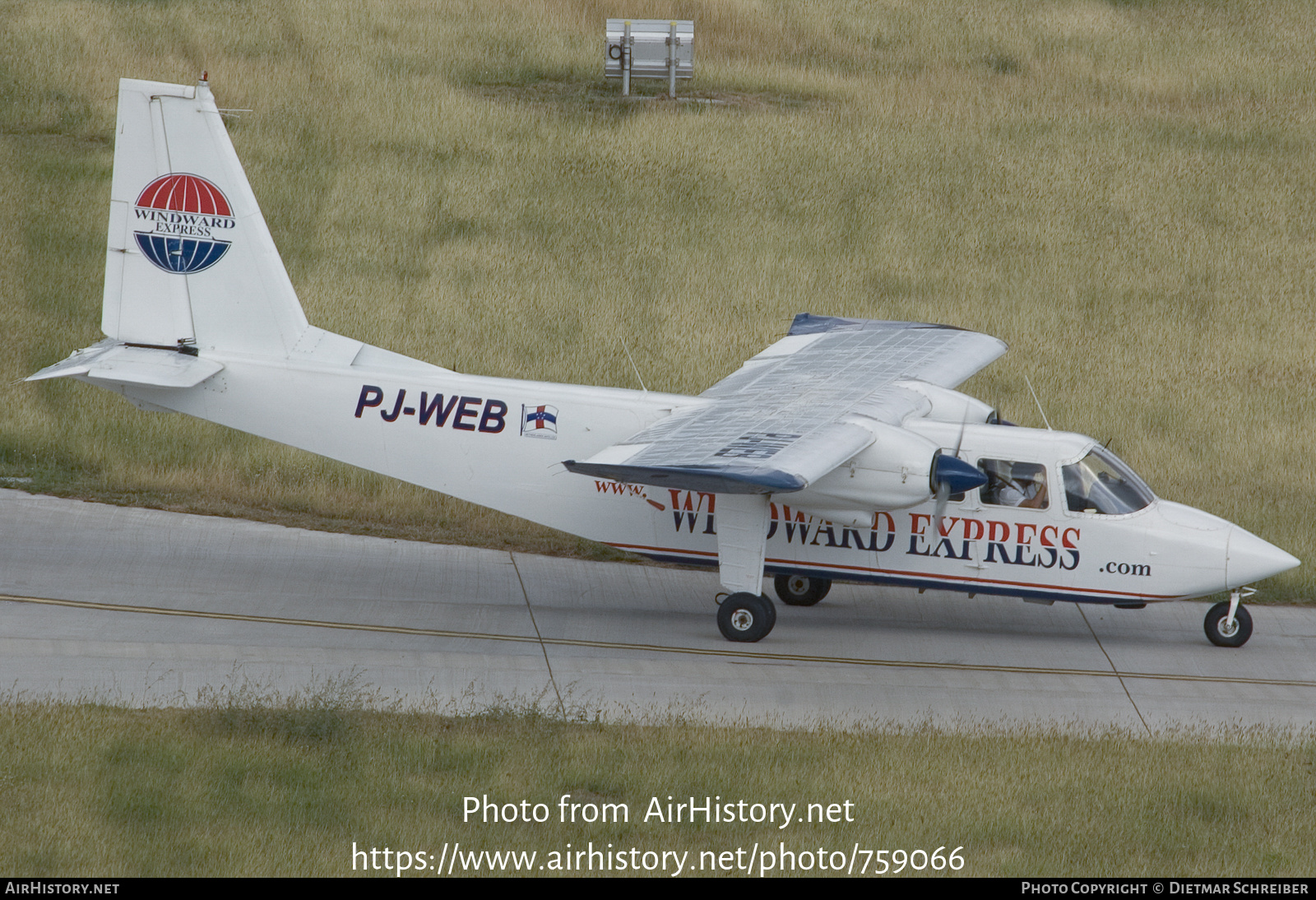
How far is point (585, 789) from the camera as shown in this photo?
1366 centimetres

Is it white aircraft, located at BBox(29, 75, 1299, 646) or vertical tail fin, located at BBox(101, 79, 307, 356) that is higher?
vertical tail fin, located at BBox(101, 79, 307, 356)

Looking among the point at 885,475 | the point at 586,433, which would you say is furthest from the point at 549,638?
the point at 885,475

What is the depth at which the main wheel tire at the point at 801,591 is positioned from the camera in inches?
808

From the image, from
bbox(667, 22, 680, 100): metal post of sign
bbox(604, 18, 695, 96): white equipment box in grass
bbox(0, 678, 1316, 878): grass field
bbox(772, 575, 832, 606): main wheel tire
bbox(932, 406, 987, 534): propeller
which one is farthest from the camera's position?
bbox(604, 18, 695, 96): white equipment box in grass

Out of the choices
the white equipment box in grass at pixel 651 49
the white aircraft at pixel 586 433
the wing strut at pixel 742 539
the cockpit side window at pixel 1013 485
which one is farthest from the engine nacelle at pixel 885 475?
the white equipment box in grass at pixel 651 49

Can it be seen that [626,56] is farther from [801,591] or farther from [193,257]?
[801,591]

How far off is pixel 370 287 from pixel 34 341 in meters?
7.18

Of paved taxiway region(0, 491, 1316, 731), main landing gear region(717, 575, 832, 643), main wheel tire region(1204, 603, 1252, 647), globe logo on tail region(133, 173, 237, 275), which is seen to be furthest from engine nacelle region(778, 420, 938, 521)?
globe logo on tail region(133, 173, 237, 275)

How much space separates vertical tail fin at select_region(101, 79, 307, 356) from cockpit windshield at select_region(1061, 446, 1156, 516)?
1069 centimetres

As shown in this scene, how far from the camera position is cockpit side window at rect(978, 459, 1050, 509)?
60.4ft

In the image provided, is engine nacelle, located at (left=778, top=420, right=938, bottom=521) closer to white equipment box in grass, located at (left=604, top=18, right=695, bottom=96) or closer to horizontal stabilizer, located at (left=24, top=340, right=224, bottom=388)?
horizontal stabilizer, located at (left=24, top=340, right=224, bottom=388)

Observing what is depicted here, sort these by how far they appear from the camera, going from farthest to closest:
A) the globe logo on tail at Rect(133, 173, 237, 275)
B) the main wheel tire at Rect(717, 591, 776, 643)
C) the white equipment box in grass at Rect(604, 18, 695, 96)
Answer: the white equipment box in grass at Rect(604, 18, 695, 96)
the globe logo on tail at Rect(133, 173, 237, 275)
the main wheel tire at Rect(717, 591, 776, 643)

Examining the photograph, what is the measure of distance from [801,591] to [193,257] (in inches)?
384

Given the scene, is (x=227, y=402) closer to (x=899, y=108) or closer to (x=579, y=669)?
(x=579, y=669)
